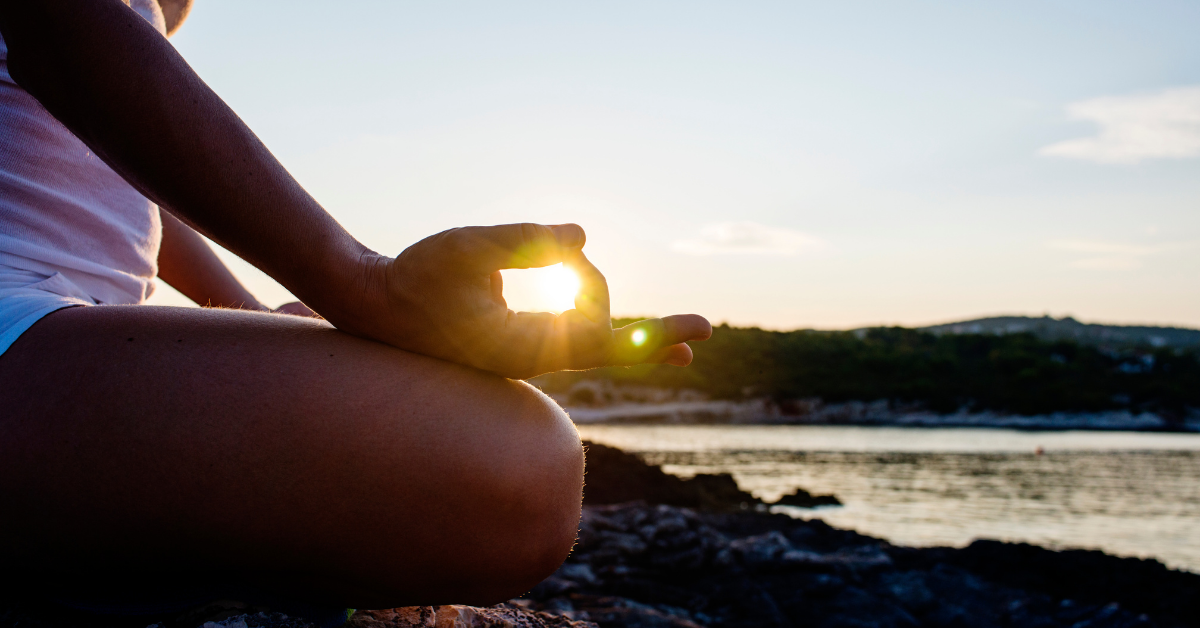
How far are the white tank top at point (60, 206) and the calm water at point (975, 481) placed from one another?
43.2 ft

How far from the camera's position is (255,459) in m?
0.92

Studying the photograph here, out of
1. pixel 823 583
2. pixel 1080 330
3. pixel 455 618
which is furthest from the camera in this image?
pixel 1080 330

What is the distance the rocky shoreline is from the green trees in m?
49.4

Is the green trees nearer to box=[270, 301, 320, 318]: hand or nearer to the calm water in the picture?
the calm water

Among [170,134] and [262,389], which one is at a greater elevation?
[170,134]

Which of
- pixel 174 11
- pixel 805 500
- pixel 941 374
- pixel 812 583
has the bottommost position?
pixel 805 500

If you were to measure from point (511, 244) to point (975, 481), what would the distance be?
87.7 feet

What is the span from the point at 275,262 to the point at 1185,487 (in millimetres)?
30812

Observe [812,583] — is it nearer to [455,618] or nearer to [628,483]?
[628,483]

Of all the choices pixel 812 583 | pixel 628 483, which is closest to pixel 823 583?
pixel 812 583

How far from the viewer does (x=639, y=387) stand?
61781mm

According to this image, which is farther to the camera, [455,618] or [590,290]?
[455,618]

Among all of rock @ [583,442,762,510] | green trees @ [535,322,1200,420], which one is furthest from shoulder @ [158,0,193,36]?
green trees @ [535,322,1200,420]

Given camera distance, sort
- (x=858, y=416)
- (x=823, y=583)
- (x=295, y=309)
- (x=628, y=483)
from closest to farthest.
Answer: (x=295, y=309)
(x=823, y=583)
(x=628, y=483)
(x=858, y=416)
